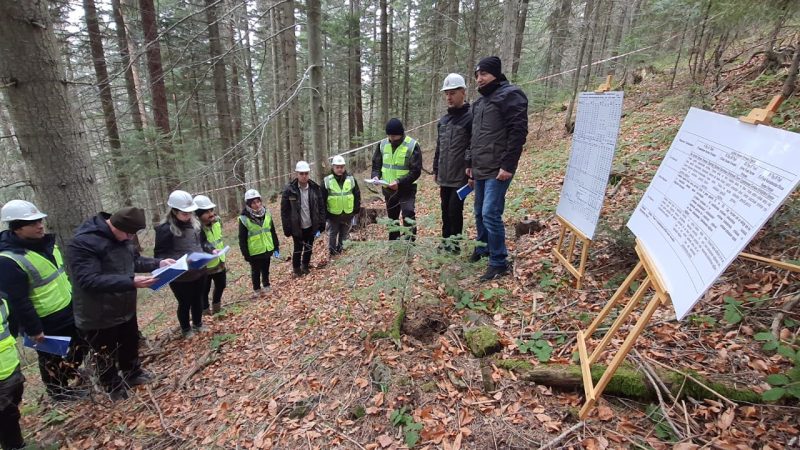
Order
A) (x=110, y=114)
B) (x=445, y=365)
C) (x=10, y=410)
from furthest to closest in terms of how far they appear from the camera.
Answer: (x=110, y=114) → (x=445, y=365) → (x=10, y=410)

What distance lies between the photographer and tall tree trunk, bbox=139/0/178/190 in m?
9.40

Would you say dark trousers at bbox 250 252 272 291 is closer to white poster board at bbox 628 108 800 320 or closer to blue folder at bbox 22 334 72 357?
blue folder at bbox 22 334 72 357

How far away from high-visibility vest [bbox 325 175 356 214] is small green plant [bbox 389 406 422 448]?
14.6ft

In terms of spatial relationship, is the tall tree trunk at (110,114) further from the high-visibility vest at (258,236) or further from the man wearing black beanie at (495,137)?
the man wearing black beanie at (495,137)

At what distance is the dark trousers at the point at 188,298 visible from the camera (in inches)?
194

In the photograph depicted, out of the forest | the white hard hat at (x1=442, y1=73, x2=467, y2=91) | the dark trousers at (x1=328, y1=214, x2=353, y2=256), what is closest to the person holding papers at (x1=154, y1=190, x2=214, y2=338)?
the forest

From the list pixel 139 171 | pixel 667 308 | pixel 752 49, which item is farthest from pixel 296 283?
Answer: pixel 752 49

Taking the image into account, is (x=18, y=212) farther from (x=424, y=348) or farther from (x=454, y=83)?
(x=454, y=83)

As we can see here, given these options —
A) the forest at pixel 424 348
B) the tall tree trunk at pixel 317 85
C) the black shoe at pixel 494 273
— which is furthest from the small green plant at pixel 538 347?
the tall tree trunk at pixel 317 85

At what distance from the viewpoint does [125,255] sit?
12.6ft

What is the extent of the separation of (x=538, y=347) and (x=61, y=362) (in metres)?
5.21

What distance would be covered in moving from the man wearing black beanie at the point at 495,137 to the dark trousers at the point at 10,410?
453cm

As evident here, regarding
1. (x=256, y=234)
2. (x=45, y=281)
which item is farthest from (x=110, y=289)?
(x=256, y=234)

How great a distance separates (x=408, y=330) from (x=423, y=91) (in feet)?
74.2
